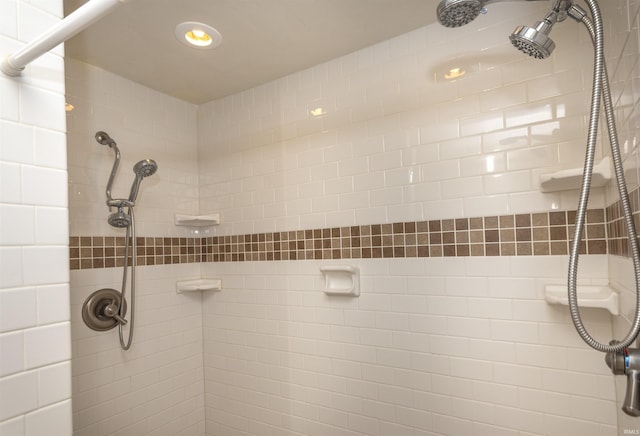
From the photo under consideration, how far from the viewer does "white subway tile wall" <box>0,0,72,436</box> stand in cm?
83

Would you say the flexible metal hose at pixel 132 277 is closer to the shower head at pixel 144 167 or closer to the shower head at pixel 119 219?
the shower head at pixel 119 219

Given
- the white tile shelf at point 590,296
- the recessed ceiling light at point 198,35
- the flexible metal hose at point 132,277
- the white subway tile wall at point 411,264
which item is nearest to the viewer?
the white tile shelf at point 590,296

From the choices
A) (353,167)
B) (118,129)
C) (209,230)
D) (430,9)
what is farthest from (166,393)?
(430,9)

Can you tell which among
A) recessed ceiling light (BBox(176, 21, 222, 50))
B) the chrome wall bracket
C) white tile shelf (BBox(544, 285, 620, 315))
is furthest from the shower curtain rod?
white tile shelf (BBox(544, 285, 620, 315))

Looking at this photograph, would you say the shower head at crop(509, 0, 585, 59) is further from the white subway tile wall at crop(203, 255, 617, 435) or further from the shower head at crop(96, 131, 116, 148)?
the shower head at crop(96, 131, 116, 148)

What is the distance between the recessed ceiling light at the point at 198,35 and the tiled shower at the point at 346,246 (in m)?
0.48

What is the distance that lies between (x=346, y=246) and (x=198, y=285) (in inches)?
40.9

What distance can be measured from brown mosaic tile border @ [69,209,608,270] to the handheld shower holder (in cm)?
32

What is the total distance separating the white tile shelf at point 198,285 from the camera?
2.17 metres

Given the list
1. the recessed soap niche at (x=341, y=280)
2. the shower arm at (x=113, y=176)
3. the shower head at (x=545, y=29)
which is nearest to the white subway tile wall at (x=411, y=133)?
the recessed soap niche at (x=341, y=280)

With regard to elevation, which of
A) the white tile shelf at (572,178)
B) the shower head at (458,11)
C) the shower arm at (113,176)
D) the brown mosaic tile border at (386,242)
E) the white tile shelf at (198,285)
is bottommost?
the white tile shelf at (198,285)

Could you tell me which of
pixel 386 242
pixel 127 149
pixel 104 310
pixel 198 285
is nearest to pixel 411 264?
pixel 386 242

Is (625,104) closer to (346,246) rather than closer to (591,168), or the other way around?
(591,168)

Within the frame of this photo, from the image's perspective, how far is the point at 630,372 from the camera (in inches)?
26.2
